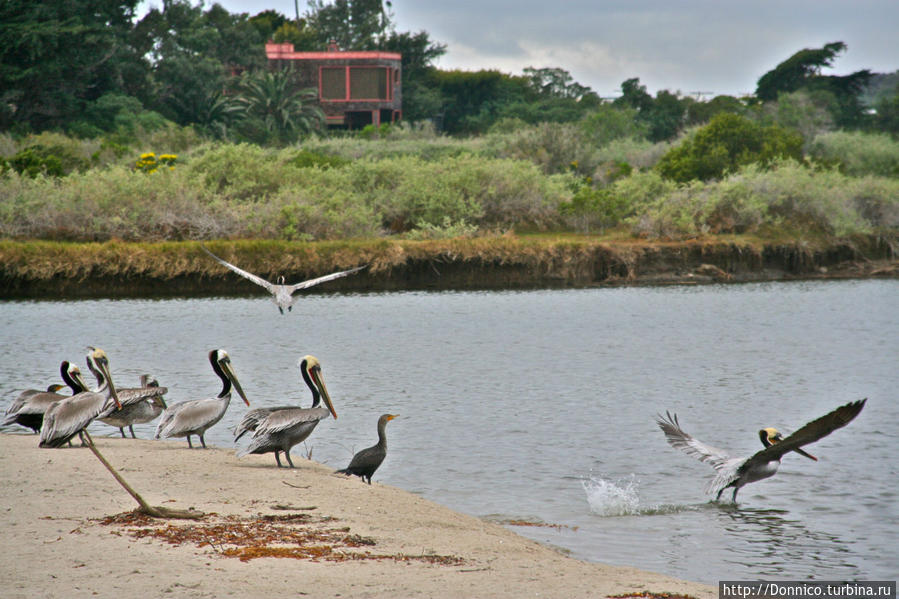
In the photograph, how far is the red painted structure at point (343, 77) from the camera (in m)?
84.4

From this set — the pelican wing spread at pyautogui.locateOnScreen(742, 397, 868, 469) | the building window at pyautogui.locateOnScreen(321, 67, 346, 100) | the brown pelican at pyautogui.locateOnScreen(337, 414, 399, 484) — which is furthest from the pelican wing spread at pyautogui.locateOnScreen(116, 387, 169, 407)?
the building window at pyautogui.locateOnScreen(321, 67, 346, 100)

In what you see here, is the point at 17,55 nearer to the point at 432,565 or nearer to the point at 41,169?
the point at 41,169

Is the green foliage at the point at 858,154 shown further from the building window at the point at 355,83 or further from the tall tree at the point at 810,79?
the building window at the point at 355,83

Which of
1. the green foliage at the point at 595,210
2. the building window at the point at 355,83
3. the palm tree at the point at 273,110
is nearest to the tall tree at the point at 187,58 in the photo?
the palm tree at the point at 273,110

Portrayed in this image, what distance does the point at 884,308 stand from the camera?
117 feet

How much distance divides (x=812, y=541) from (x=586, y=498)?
257 cm

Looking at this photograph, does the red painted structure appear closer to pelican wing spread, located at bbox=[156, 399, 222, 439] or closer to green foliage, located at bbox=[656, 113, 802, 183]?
green foliage, located at bbox=[656, 113, 802, 183]

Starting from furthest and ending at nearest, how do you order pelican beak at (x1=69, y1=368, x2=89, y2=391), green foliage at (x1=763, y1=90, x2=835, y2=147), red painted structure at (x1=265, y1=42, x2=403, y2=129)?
red painted structure at (x1=265, y1=42, x2=403, y2=129)
green foliage at (x1=763, y1=90, x2=835, y2=147)
pelican beak at (x1=69, y1=368, x2=89, y2=391)

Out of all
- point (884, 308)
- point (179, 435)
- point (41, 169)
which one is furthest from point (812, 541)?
point (41, 169)

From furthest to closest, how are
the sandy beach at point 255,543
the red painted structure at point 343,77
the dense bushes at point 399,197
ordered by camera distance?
the red painted structure at point 343,77, the dense bushes at point 399,197, the sandy beach at point 255,543

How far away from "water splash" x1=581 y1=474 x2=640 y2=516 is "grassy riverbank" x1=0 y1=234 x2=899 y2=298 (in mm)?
25936

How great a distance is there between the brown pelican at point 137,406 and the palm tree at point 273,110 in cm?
5672

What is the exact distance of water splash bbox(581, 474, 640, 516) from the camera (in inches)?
416

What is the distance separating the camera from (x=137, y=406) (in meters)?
A: 12.7
